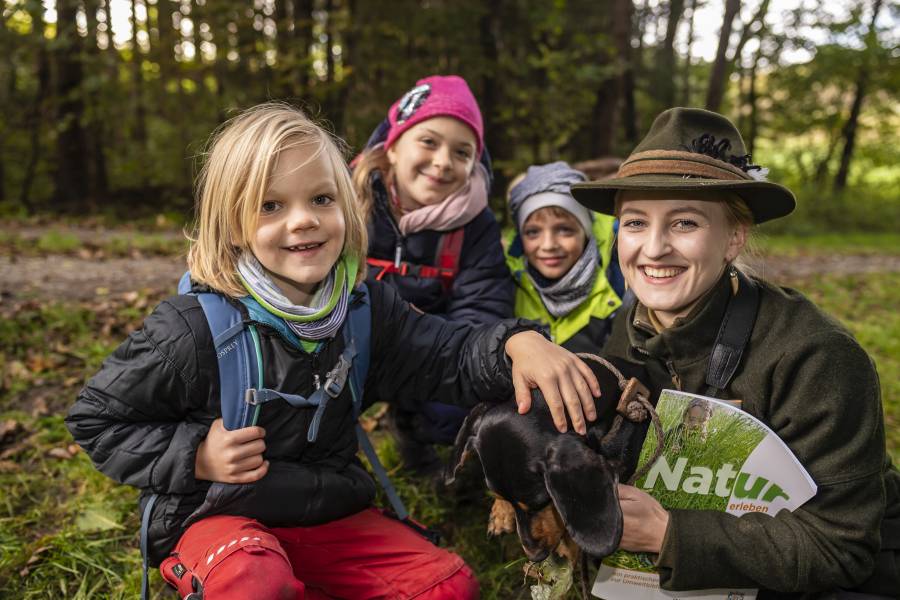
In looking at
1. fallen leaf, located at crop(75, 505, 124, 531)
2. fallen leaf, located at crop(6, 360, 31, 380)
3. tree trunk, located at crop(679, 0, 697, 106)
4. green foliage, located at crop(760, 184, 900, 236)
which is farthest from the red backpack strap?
tree trunk, located at crop(679, 0, 697, 106)

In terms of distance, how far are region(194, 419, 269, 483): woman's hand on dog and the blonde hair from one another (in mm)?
450

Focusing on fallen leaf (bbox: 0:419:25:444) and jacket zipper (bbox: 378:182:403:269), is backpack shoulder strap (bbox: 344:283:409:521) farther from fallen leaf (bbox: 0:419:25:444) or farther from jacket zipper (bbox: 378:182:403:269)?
fallen leaf (bbox: 0:419:25:444)

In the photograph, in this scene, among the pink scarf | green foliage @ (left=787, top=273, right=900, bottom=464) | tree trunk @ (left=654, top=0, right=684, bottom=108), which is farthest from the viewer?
tree trunk @ (left=654, top=0, right=684, bottom=108)

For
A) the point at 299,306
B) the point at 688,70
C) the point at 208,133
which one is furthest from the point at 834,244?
the point at 299,306

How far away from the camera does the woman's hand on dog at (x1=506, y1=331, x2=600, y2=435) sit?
1.85 meters

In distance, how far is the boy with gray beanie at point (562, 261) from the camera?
3.19 metres

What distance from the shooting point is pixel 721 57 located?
9133mm

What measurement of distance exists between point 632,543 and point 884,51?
21005 millimetres

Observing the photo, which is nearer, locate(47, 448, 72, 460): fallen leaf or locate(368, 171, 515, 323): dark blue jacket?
locate(368, 171, 515, 323): dark blue jacket

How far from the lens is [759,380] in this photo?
1.91 meters

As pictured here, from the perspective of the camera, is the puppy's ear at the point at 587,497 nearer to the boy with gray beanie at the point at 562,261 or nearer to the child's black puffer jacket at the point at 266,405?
the child's black puffer jacket at the point at 266,405

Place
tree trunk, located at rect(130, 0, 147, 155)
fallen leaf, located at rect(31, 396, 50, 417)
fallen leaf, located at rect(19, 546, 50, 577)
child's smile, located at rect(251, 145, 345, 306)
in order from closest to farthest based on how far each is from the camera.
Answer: child's smile, located at rect(251, 145, 345, 306) < fallen leaf, located at rect(19, 546, 50, 577) < fallen leaf, located at rect(31, 396, 50, 417) < tree trunk, located at rect(130, 0, 147, 155)

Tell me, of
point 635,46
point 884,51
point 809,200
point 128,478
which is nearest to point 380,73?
point 128,478

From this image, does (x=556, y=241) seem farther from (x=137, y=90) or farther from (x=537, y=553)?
(x=137, y=90)
